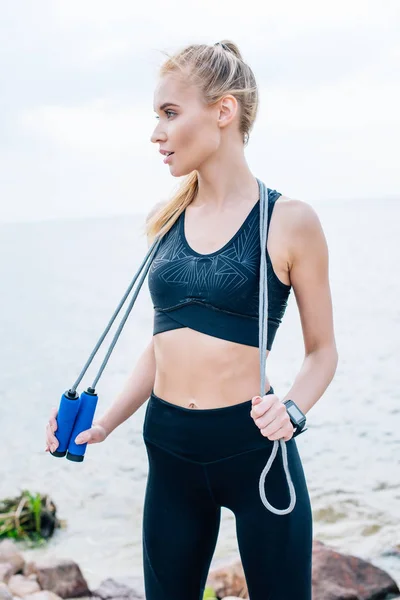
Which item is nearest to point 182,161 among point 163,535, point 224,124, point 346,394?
point 224,124

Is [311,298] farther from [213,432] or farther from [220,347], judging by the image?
[213,432]

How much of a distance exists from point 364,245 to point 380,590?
5877 cm

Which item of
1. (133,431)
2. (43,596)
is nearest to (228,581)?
(43,596)

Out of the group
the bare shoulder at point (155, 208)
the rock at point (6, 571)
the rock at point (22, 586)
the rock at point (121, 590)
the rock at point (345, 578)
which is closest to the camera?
the bare shoulder at point (155, 208)

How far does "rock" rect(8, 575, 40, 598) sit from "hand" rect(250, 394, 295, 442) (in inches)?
154

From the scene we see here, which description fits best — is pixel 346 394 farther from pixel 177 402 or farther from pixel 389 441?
pixel 177 402

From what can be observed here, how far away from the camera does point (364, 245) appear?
61969mm

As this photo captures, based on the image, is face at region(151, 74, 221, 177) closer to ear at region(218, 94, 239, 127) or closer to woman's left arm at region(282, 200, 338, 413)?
ear at region(218, 94, 239, 127)

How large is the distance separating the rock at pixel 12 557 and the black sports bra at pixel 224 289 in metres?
4.05

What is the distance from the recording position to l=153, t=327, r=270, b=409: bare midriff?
2.09m

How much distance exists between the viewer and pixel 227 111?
2178 mm

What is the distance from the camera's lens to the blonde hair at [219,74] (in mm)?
2146

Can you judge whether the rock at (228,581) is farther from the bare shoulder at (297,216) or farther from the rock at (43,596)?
the bare shoulder at (297,216)

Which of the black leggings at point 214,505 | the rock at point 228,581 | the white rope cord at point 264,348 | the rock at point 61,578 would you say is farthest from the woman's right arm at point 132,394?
the rock at point 61,578
